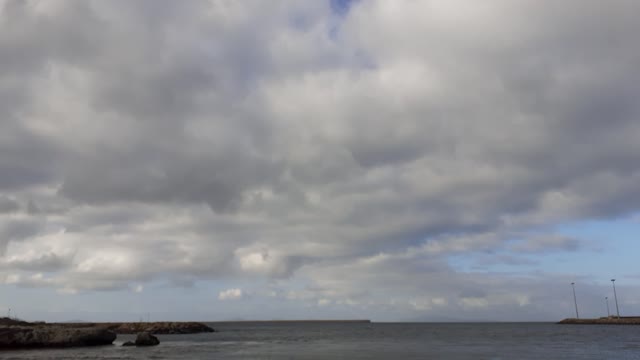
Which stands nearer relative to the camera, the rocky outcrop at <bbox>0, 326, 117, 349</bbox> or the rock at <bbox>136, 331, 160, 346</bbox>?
the rocky outcrop at <bbox>0, 326, 117, 349</bbox>

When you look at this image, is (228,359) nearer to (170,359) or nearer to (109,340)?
(170,359)

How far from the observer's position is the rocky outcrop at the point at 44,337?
10856 cm

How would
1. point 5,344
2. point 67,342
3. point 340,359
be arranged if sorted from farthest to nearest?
point 67,342 → point 5,344 → point 340,359

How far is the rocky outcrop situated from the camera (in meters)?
109

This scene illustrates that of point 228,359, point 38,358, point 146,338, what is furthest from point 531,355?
point 146,338

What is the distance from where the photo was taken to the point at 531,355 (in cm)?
8075

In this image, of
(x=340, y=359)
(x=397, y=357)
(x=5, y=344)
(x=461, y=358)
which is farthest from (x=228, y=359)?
(x=5, y=344)

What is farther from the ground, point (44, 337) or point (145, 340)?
point (44, 337)

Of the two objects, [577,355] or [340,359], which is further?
[577,355]

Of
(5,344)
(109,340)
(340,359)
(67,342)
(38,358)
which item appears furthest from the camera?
(109,340)

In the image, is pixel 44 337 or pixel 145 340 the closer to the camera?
pixel 44 337

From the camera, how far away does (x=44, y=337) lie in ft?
367

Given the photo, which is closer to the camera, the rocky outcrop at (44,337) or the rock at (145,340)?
the rocky outcrop at (44,337)

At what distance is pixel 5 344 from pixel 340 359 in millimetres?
71459
